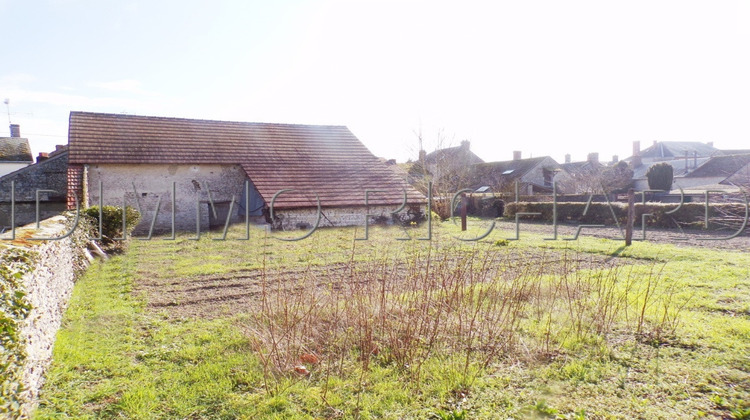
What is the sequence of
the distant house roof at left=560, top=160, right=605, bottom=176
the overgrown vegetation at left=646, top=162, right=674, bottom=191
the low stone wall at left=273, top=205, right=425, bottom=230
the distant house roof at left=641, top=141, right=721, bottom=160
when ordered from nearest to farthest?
the low stone wall at left=273, top=205, right=425, bottom=230 → the overgrown vegetation at left=646, top=162, right=674, bottom=191 → the distant house roof at left=560, top=160, right=605, bottom=176 → the distant house roof at left=641, top=141, right=721, bottom=160

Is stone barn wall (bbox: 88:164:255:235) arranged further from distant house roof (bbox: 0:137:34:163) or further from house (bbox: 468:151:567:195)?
distant house roof (bbox: 0:137:34:163)

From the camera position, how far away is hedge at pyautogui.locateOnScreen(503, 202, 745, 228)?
1755cm

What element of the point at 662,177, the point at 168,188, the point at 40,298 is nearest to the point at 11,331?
the point at 40,298

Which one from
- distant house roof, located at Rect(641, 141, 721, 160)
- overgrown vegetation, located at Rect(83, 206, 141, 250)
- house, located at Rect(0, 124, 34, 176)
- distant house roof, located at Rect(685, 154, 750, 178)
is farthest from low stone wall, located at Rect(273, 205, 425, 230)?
distant house roof, located at Rect(641, 141, 721, 160)

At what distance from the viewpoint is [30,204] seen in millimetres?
21625

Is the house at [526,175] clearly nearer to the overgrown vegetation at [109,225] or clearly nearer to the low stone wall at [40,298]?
A: the overgrown vegetation at [109,225]

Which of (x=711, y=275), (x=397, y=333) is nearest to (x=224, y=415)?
(x=397, y=333)

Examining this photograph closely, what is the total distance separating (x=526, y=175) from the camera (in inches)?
1564

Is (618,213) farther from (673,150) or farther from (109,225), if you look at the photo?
(673,150)

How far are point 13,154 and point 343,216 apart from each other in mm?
36360

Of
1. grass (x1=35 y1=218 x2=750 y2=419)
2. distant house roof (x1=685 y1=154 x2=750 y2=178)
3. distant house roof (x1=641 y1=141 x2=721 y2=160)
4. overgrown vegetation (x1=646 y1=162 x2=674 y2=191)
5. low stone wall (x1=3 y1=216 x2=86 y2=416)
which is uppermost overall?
distant house roof (x1=641 y1=141 x2=721 y2=160)

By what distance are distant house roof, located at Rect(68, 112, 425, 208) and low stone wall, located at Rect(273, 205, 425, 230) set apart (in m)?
0.33

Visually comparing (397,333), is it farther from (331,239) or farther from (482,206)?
(482,206)

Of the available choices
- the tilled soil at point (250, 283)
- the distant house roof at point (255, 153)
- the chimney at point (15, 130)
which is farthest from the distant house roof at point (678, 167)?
the chimney at point (15, 130)
